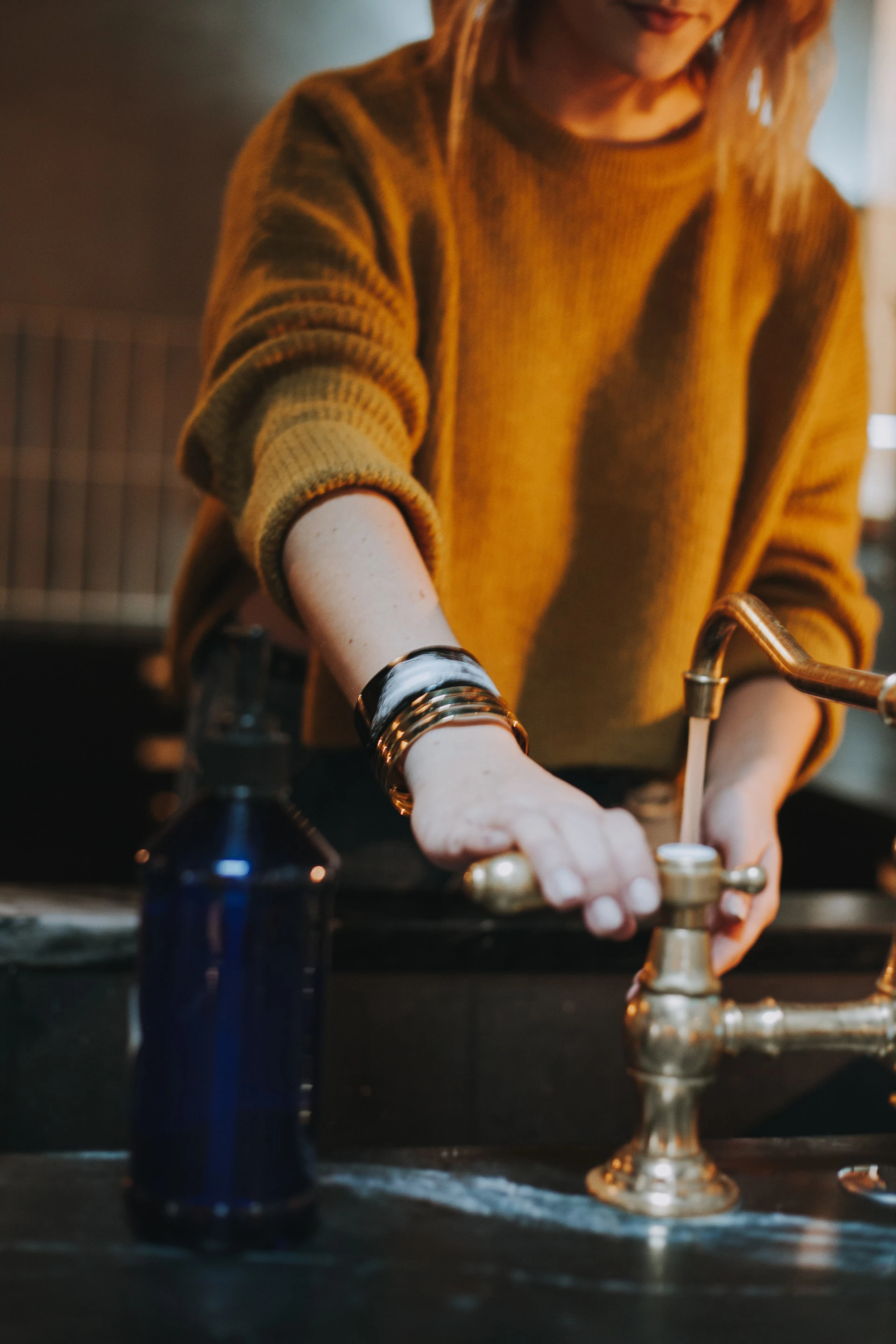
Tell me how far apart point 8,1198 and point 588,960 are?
1.70 feet

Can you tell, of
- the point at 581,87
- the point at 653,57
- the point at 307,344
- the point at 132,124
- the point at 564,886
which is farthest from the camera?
the point at 132,124

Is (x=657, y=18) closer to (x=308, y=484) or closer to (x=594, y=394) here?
(x=594, y=394)

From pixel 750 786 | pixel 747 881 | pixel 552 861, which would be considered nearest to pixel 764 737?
pixel 750 786

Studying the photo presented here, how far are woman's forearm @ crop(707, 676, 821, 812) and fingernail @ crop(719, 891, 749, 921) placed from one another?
0.15 metres

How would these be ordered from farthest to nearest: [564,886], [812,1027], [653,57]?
[653,57] → [812,1027] → [564,886]

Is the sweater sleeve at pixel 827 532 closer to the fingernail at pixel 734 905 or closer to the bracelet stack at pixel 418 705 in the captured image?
the fingernail at pixel 734 905

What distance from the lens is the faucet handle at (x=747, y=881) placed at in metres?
0.60

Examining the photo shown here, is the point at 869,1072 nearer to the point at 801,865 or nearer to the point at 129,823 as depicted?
the point at 801,865

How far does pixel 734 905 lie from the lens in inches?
→ 27.7

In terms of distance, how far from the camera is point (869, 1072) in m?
1.03

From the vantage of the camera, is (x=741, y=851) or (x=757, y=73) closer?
(x=741, y=851)

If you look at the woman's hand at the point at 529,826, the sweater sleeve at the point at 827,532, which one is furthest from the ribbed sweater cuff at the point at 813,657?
the woman's hand at the point at 529,826

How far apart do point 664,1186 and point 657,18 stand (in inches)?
27.8

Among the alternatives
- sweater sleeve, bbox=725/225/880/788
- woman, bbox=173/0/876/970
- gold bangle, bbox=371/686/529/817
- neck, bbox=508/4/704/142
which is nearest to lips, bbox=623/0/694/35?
woman, bbox=173/0/876/970
